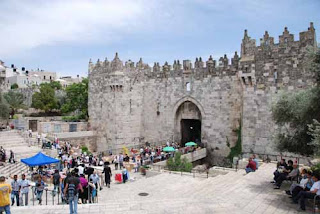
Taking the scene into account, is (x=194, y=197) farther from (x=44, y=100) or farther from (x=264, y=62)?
(x=44, y=100)

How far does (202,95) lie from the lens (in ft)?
72.1

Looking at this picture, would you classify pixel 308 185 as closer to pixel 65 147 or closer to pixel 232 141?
pixel 232 141

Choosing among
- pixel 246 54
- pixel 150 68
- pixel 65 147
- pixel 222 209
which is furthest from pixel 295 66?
pixel 65 147

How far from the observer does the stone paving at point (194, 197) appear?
8.38 m

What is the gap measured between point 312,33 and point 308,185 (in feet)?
34.4

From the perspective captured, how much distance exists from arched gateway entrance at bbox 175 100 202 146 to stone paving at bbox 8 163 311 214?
8896 millimetres

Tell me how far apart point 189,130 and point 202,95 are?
14.5 ft

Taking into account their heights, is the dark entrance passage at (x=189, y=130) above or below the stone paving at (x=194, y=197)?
above

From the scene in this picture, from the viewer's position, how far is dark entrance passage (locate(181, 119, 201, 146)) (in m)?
24.3

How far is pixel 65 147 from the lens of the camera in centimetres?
2156

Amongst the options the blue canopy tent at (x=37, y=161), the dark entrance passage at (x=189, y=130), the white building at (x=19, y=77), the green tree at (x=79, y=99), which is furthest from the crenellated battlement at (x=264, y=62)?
the white building at (x=19, y=77)

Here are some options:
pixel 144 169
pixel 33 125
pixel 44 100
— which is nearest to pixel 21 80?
pixel 44 100

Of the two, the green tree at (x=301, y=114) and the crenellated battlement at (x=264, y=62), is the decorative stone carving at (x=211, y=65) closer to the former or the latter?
the crenellated battlement at (x=264, y=62)

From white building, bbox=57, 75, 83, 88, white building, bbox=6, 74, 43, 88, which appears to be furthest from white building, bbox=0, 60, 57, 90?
white building, bbox=57, 75, 83, 88
